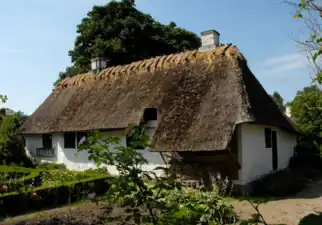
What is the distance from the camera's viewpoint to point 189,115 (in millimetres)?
12320

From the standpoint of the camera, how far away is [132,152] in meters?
1.99

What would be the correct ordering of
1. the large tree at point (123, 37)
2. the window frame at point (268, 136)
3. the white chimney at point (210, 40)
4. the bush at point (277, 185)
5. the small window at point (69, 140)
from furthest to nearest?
1. the large tree at point (123, 37)
2. the small window at point (69, 140)
3. the white chimney at point (210, 40)
4. the window frame at point (268, 136)
5. the bush at point (277, 185)

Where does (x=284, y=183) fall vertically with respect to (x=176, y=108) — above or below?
below

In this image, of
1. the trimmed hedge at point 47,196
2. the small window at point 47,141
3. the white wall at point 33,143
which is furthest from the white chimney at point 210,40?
the white wall at point 33,143

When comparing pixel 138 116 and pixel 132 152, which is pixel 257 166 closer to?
pixel 138 116

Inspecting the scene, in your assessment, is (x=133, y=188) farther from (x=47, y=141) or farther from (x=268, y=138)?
(x=47, y=141)

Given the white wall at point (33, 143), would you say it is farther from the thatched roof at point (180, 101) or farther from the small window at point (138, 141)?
the small window at point (138, 141)

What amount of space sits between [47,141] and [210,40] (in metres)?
10.5

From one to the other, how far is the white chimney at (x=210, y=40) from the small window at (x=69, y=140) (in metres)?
7.67

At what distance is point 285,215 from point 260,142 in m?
4.69

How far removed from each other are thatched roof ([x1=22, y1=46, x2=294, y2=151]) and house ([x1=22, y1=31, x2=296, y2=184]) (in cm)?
4

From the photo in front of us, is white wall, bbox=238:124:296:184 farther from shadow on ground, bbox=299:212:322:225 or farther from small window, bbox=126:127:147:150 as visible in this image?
shadow on ground, bbox=299:212:322:225

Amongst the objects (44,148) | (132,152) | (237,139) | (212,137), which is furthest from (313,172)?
(132,152)

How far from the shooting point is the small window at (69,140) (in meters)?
16.8
